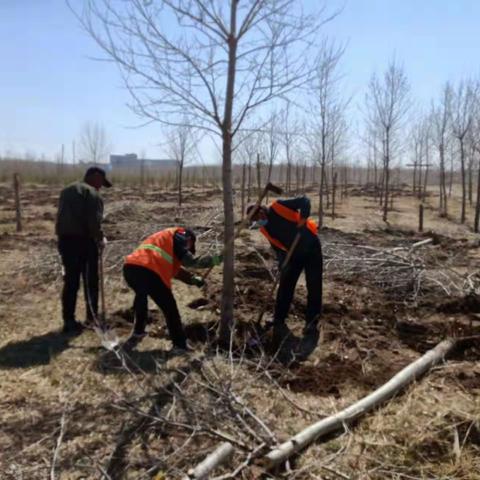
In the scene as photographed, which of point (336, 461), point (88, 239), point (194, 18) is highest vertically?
point (194, 18)

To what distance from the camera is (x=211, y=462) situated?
9.61 ft

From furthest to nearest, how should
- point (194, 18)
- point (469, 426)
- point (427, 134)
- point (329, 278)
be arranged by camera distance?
point (427, 134), point (329, 278), point (194, 18), point (469, 426)

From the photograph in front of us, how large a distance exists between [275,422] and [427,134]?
22.9 meters

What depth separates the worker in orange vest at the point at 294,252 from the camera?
18.4ft

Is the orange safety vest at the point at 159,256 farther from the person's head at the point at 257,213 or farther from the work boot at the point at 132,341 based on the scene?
the person's head at the point at 257,213

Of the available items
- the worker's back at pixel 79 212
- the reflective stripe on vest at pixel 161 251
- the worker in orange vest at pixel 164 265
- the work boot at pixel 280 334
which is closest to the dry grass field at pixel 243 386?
the work boot at pixel 280 334

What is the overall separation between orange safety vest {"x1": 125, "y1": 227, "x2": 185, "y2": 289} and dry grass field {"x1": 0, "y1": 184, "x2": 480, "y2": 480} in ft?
2.60

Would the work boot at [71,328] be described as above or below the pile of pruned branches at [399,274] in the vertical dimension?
below

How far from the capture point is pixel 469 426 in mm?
3574

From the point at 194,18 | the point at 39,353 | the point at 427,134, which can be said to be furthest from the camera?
the point at 427,134

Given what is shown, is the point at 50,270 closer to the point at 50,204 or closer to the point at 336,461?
the point at 336,461

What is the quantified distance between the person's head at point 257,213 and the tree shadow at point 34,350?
2299mm

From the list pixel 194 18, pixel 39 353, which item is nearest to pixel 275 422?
pixel 39 353

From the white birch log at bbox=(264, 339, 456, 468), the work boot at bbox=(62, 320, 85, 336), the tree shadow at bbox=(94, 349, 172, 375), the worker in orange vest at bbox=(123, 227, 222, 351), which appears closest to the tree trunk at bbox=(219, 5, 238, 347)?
the worker in orange vest at bbox=(123, 227, 222, 351)
